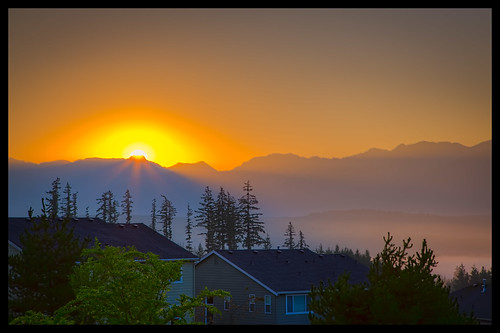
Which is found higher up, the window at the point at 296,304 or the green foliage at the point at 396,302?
the green foliage at the point at 396,302

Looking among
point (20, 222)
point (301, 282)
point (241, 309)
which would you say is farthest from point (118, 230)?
point (301, 282)

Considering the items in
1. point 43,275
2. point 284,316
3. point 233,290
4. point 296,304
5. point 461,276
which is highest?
point 43,275

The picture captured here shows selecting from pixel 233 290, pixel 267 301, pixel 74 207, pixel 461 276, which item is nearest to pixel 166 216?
pixel 74 207

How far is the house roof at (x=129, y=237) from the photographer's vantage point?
41756 millimetres

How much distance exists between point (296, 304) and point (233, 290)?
4.99 m

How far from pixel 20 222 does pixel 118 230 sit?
7473mm

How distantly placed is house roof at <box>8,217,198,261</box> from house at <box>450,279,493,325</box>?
18213 mm

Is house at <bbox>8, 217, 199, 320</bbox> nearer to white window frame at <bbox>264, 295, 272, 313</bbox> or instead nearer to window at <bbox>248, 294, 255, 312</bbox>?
window at <bbox>248, 294, 255, 312</bbox>

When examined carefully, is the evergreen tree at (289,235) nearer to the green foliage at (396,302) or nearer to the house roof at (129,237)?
the house roof at (129,237)

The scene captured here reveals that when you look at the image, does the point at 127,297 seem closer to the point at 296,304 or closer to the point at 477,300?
the point at 296,304

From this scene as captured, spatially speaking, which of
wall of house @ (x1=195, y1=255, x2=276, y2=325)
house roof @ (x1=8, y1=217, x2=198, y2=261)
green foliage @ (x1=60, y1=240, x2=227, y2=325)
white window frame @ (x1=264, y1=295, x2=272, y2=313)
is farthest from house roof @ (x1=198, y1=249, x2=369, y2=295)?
green foliage @ (x1=60, y1=240, x2=227, y2=325)

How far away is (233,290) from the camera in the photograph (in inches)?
1796

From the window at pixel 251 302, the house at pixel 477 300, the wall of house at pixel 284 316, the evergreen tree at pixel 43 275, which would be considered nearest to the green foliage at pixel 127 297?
the evergreen tree at pixel 43 275
